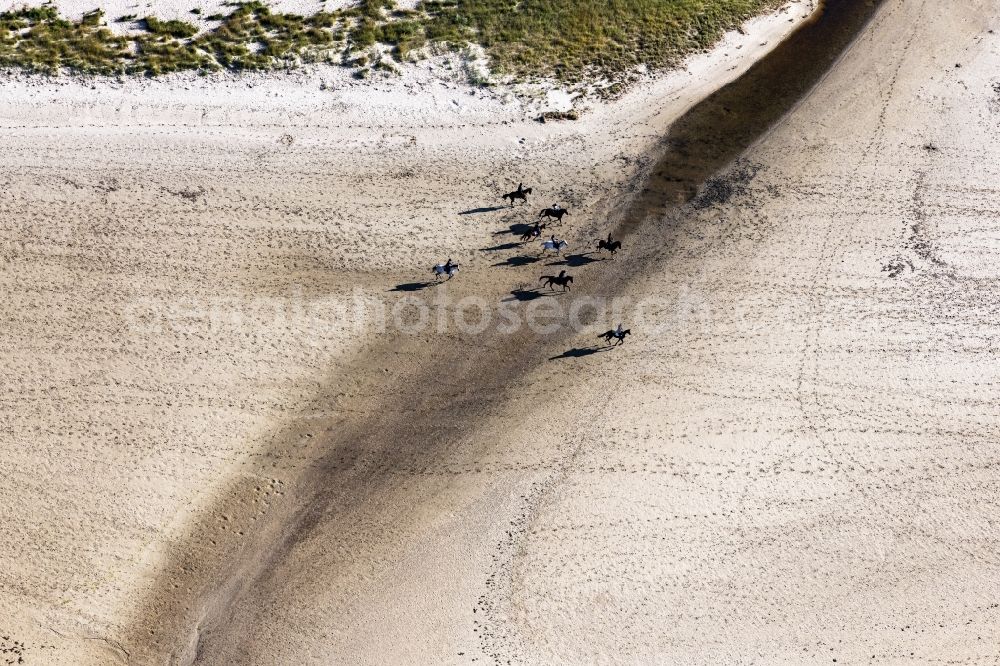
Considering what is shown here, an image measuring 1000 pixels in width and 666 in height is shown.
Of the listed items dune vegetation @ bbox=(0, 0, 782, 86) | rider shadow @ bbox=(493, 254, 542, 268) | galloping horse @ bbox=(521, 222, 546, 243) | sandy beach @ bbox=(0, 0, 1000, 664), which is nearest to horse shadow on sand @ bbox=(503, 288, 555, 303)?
sandy beach @ bbox=(0, 0, 1000, 664)

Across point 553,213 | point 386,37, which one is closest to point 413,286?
point 553,213

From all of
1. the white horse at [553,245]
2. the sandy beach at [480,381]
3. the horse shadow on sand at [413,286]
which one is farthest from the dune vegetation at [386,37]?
the horse shadow on sand at [413,286]

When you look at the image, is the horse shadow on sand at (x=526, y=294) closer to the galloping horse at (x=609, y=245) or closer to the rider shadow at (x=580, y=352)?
the rider shadow at (x=580, y=352)

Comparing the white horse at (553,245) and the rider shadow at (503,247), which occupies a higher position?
the white horse at (553,245)

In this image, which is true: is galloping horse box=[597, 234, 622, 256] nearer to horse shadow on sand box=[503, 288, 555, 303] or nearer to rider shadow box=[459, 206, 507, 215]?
Result: horse shadow on sand box=[503, 288, 555, 303]

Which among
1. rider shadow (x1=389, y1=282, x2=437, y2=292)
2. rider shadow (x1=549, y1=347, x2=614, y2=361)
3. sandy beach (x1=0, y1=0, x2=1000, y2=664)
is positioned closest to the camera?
sandy beach (x1=0, y1=0, x2=1000, y2=664)
